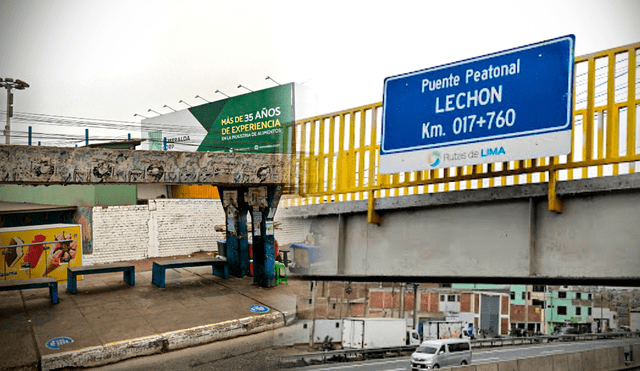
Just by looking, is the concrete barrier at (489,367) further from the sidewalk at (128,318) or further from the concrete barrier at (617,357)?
the concrete barrier at (617,357)

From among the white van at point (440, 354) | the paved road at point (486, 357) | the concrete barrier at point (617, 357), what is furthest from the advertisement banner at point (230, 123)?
the concrete barrier at point (617, 357)

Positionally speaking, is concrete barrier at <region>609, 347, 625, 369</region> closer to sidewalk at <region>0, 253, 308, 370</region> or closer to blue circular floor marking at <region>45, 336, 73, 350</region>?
sidewalk at <region>0, 253, 308, 370</region>

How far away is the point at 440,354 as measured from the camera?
1078 inches

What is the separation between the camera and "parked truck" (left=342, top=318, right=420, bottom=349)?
1334 inches

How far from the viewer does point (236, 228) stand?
1224 centimetres

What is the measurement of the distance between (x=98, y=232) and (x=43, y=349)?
11.3 meters

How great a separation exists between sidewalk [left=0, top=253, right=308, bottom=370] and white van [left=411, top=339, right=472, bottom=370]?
1623 centimetres

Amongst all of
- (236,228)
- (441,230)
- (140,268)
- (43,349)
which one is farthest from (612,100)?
(140,268)

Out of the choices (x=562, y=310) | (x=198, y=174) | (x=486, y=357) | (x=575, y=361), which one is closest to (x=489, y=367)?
(x=575, y=361)

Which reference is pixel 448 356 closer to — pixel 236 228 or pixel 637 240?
pixel 236 228

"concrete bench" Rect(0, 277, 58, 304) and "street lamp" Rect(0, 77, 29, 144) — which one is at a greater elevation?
"street lamp" Rect(0, 77, 29, 144)

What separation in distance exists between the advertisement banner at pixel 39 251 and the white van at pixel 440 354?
61.9 ft

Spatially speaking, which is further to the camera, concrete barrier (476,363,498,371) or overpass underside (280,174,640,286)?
concrete barrier (476,363,498,371)

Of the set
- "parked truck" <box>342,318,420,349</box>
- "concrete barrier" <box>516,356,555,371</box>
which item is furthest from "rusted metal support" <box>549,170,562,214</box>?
"parked truck" <box>342,318,420,349</box>
